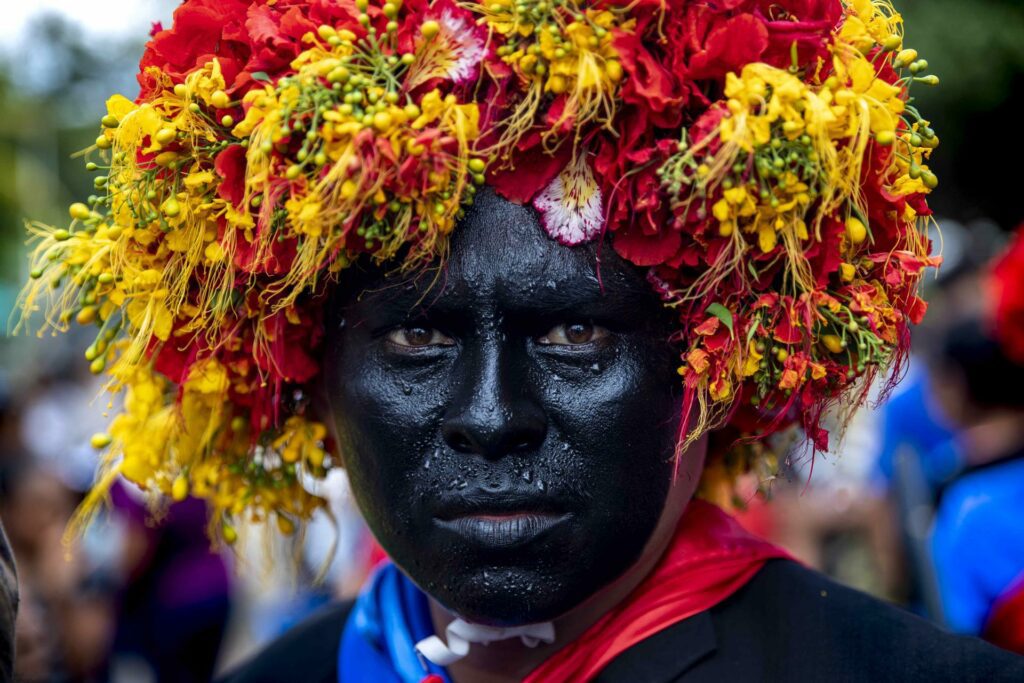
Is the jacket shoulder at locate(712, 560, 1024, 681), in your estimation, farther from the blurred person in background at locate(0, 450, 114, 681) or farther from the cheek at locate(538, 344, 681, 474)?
the blurred person in background at locate(0, 450, 114, 681)

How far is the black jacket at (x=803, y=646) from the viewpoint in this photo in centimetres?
218

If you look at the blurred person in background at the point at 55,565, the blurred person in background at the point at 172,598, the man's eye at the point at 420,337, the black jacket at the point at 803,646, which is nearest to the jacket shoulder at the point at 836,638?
the black jacket at the point at 803,646

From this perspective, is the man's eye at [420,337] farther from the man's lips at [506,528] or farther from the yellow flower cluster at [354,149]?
the man's lips at [506,528]

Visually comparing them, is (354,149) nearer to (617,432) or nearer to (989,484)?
(617,432)

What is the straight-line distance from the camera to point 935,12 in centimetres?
1173

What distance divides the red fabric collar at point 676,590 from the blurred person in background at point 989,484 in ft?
4.45

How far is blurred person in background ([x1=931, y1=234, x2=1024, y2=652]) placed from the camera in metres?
3.53

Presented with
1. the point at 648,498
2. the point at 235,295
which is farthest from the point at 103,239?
the point at 648,498

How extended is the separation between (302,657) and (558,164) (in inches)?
56.5

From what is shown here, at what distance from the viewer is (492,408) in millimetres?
2018

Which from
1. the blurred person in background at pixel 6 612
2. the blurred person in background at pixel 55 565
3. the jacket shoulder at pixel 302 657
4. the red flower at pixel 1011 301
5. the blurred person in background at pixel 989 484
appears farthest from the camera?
the blurred person in background at pixel 55 565

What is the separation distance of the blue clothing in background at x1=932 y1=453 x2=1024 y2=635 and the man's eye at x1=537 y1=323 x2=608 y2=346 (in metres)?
2.05

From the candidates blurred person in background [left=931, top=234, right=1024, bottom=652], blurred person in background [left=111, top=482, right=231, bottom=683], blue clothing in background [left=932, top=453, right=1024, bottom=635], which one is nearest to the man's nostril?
blurred person in background [left=931, top=234, right=1024, bottom=652]

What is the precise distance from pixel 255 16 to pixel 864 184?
1.16 metres
